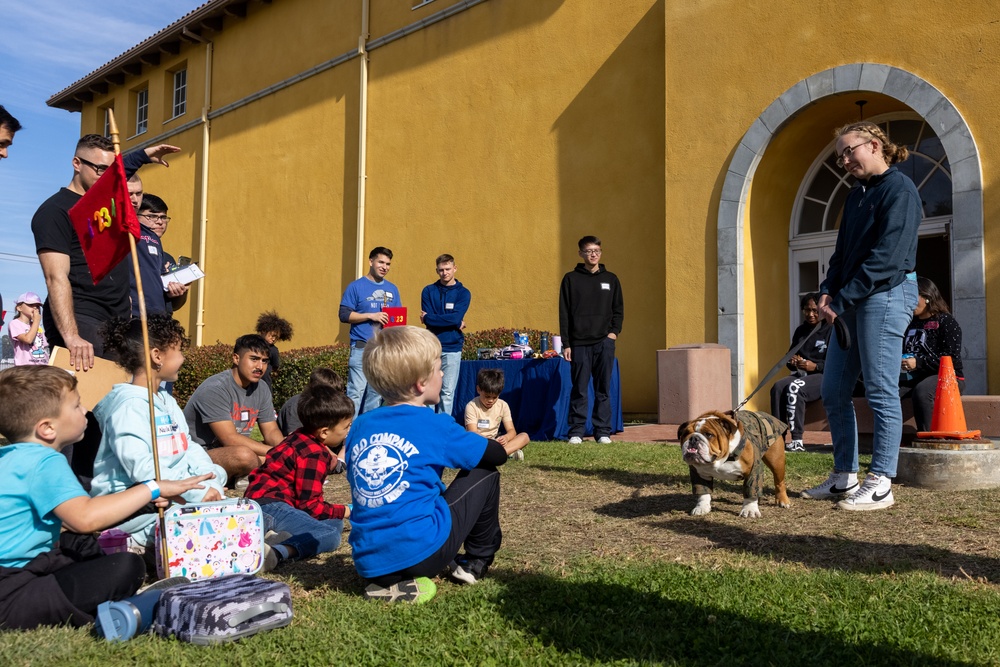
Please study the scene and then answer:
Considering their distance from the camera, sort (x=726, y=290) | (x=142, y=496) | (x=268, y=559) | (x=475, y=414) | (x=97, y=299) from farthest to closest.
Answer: (x=726, y=290), (x=475, y=414), (x=97, y=299), (x=268, y=559), (x=142, y=496)

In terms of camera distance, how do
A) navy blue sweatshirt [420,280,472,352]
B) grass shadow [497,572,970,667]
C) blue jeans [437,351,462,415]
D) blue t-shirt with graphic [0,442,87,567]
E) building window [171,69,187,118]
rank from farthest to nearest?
1. building window [171,69,187,118]
2. navy blue sweatshirt [420,280,472,352]
3. blue jeans [437,351,462,415]
4. blue t-shirt with graphic [0,442,87,567]
5. grass shadow [497,572,970,667]

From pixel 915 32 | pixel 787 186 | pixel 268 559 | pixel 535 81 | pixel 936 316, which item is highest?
Result: pixel 535 81

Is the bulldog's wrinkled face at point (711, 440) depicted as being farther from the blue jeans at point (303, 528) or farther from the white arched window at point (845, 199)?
the white arched window at point (845, 199)

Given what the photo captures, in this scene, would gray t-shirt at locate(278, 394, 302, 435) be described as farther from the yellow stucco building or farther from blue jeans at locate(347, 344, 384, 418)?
the yellow stucco building

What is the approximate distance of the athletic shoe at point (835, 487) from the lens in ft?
17.1

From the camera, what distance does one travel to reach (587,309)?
9195 millimetres

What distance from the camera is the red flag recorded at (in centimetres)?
410

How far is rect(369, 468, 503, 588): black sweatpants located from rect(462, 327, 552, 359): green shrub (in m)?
7.86

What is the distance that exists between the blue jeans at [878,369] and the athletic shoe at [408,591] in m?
2.90

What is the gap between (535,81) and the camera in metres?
13.0

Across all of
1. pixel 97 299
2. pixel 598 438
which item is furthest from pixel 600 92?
pixel 97 299

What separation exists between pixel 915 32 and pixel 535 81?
5.56 meters

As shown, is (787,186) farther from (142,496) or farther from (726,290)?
(142,496)

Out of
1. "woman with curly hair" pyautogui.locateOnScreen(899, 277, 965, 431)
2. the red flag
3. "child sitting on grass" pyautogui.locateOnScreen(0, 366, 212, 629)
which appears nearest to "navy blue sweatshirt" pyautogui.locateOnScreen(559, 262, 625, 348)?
"woman with curly hair" pyautogui.locateOnScreen(899, 277, 965, 431)
